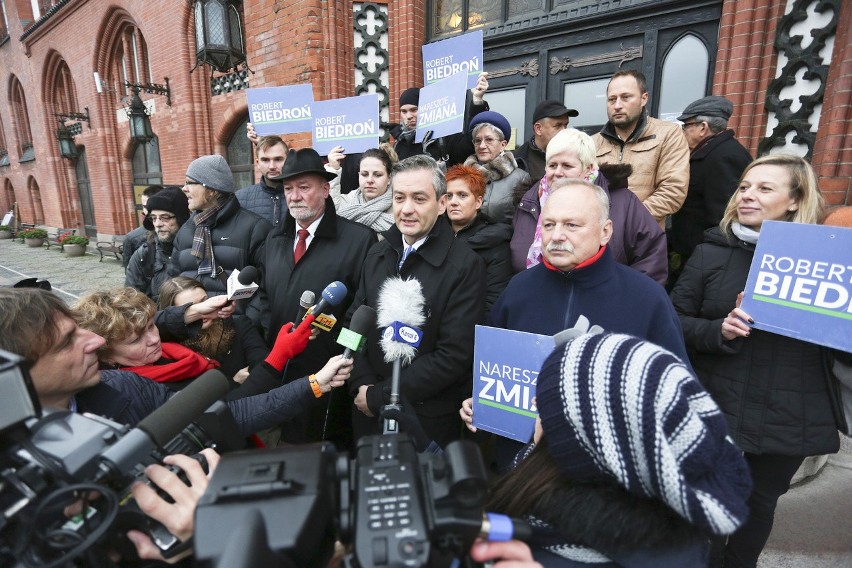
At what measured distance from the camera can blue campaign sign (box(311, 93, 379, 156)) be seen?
393 cm

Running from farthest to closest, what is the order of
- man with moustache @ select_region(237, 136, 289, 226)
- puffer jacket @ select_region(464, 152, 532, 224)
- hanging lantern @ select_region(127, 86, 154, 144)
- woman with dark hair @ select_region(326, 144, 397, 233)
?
hanging lantern @ select_region(127, 86, 154, 144), man with moustache @ select_region(237, 136, 289, 226), woman with dark hair @ select_region(326, 144, 397, 233), puffer jacket @ select_region(464, 152, 532, 224)

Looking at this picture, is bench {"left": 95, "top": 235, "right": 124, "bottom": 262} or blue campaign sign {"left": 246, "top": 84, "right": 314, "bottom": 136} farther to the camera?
bench {"left": 95, "top": 235, "right": 124, "bottom": 262}

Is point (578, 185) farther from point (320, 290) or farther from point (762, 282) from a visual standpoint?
point (320, 290)

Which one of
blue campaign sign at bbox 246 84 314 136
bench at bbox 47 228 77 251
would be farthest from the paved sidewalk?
bench at bbox 47 228 77 251

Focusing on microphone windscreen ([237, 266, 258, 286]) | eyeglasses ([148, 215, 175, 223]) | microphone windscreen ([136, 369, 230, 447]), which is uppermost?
eyeglasses ([148, 215, 175, 223])

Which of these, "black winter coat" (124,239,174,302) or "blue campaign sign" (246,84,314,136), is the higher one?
"blue campaign sign" (246,84,314,136)

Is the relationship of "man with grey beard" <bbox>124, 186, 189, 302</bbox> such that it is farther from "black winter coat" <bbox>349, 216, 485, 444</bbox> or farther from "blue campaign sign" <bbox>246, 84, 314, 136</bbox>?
"black winter coat" <bbox>349, 216, 485, 444</bbox>

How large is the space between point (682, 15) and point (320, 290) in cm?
436

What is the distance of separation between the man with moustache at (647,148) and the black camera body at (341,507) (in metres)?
2.55

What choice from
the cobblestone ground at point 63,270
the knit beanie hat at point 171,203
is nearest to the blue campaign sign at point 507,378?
the knit beanie hat at point 171,203

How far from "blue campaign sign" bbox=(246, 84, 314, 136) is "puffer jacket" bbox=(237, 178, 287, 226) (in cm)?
85

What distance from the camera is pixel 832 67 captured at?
3377 mm

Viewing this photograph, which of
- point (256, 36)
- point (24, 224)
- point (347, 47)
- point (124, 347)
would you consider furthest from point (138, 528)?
point (24, 224)

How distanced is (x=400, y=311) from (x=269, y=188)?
2.43 meters
